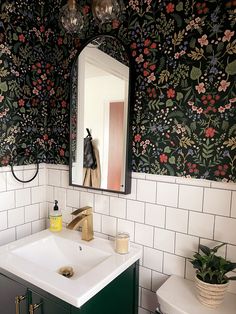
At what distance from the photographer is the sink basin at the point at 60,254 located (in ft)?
4.41

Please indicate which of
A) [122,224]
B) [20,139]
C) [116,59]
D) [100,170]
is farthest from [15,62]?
[122,224]

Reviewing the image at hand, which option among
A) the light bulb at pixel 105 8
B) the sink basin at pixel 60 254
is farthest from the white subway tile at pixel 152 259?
the light bulb at pixel 105 8

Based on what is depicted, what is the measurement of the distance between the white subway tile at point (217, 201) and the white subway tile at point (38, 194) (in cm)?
112

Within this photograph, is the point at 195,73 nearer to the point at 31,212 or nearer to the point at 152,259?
the point at 152,259

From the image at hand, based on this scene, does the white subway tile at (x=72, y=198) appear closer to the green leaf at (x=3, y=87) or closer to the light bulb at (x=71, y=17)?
the green leaf at (x=3, y=87)

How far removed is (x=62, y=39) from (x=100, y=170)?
892 millimetres

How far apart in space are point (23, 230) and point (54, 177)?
1.32 feet

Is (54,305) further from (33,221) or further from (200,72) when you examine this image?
(200,72)

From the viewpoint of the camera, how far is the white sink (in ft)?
3.31

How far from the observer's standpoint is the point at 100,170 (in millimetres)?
1460

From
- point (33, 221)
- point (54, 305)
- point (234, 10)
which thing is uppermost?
point (234, 10)

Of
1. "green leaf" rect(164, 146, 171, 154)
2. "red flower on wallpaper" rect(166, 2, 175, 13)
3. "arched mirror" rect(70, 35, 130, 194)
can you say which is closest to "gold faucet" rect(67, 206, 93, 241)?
"arched mirror" rect(70, 35, 130, 194)

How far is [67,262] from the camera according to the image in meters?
1.43

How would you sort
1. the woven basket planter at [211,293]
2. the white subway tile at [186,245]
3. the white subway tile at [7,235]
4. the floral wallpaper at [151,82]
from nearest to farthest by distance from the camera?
→ 1. the woven basket planter at [211,293]
2. the floral wallpaper at [151,82]
3. the white subway tile at [186,245]
4. the white subway tile at [7,235]
